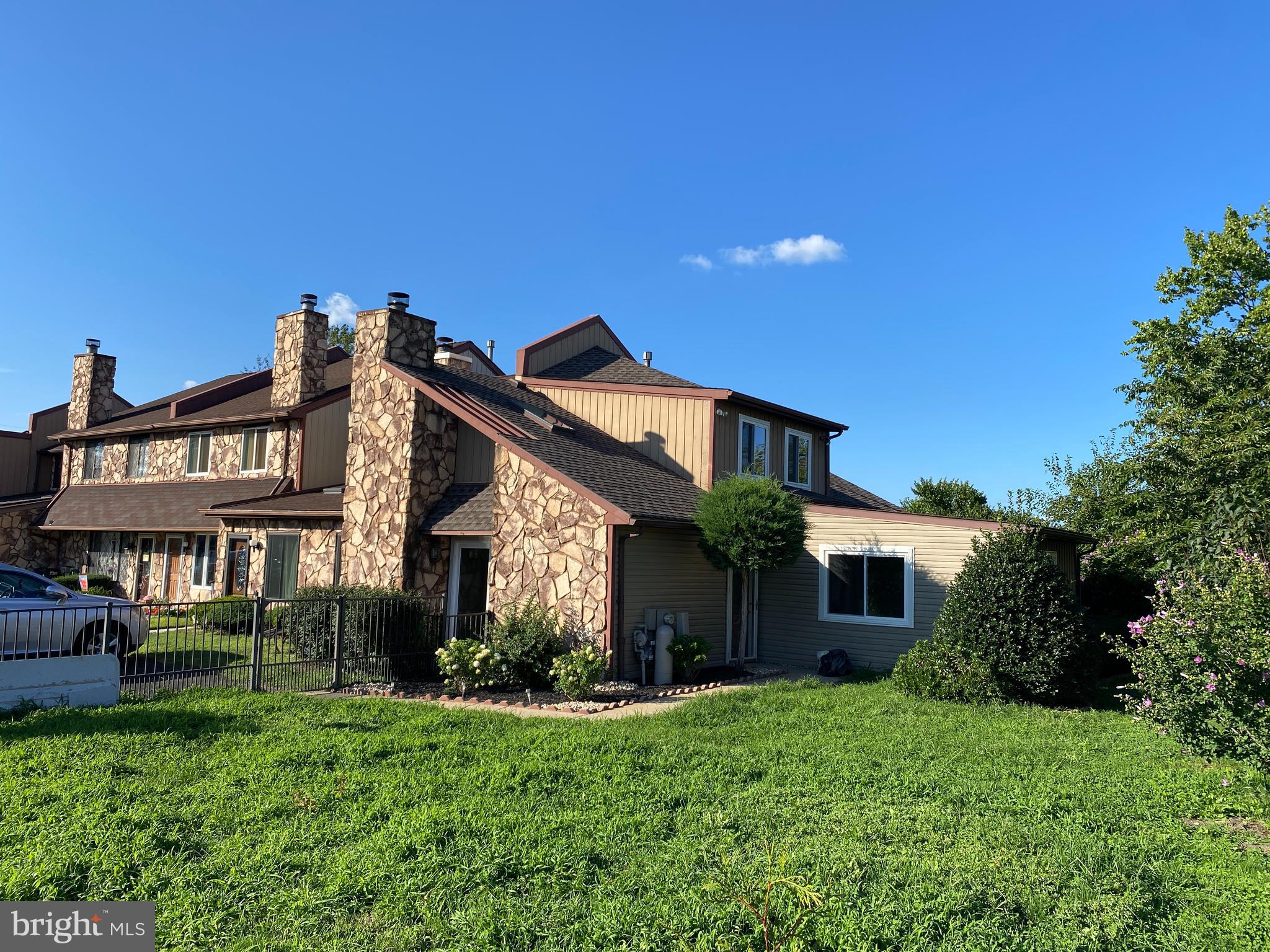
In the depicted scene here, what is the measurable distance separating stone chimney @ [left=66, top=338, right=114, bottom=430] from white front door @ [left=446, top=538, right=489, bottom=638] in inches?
791

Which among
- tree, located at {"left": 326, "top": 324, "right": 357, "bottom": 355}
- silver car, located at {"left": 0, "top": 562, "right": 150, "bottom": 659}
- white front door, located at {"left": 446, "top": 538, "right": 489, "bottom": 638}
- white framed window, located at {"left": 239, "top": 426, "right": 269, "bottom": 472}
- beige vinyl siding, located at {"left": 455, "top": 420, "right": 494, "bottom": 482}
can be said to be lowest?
silver car, located at {"left": 0, "top": 562, "right": 150, "bottom": 659}

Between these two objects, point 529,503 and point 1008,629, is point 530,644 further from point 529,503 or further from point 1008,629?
point 1008,629

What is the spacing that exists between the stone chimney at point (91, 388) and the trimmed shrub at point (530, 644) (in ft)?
77.0

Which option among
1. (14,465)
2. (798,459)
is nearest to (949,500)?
(798,459)

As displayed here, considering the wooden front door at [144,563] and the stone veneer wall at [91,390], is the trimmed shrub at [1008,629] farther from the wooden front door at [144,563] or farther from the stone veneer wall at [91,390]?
the stone veneer wall at [91,390]

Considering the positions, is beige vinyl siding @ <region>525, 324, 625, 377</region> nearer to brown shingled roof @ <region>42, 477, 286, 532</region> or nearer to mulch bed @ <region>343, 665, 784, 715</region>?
brown shingled roof @ <region>42, 477, 286, 532</region>

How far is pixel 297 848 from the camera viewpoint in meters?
5.54

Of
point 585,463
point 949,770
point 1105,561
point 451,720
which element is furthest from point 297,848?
point 1105,561

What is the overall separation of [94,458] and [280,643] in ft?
61.9

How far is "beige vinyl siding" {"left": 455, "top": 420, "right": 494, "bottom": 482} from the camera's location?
16.6 metres

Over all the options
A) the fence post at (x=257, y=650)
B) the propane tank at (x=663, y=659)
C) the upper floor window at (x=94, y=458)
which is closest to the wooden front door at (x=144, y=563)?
the upper floor window at (x=94, y=458)

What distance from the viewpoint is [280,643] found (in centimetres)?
1354

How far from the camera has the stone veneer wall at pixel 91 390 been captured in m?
28.7

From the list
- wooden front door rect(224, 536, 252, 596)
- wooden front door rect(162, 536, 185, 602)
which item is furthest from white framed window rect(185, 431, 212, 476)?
wooden front door rect(224, 536, 252, 596)
